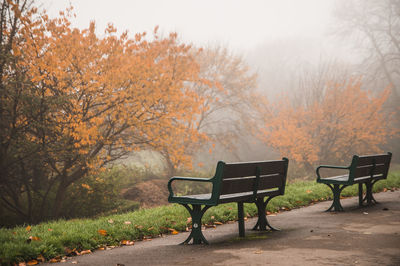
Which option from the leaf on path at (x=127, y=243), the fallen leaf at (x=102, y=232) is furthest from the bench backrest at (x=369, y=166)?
the fallen leaf at (x=102, y=232)

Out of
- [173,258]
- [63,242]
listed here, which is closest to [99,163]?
[63,242]

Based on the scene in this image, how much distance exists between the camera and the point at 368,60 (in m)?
31.5

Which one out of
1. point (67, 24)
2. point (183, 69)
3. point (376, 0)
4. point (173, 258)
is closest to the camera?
point (173, 258)

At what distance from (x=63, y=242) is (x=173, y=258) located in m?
1.50

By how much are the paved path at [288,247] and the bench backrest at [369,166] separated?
928 mm

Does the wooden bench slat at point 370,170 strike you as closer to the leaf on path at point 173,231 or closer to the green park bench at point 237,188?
the green park bench at point 237,188

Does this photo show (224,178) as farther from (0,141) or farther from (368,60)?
(368,60)

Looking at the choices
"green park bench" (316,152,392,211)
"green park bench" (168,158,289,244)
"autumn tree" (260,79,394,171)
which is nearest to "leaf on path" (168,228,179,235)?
"green park bench" (168,158,289,244)

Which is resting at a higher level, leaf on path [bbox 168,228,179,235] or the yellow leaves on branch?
the yellow leaves on branch

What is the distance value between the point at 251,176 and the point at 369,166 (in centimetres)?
352

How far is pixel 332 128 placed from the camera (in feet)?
73.4

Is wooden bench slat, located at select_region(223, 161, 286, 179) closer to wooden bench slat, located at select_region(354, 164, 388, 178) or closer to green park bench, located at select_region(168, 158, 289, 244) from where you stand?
green park bench, located at select_region(168, 158, 289, 244)

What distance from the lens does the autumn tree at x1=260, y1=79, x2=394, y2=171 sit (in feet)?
71.2

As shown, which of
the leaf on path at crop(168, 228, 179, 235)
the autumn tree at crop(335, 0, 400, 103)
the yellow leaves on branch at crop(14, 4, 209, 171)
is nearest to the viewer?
the leaf on path at crop(168, 228, 179, 235)
